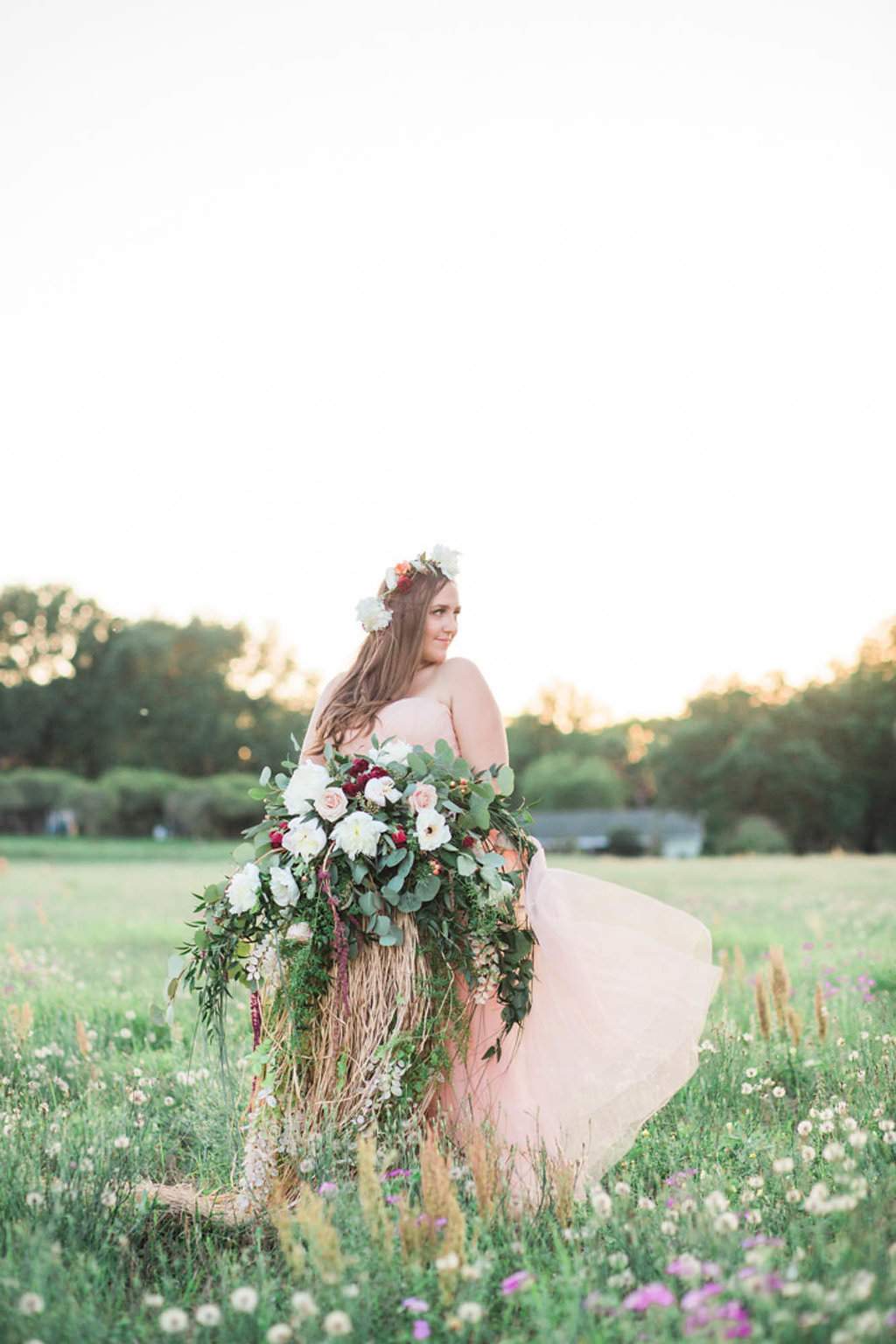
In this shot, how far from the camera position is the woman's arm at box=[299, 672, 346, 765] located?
562 centimetres

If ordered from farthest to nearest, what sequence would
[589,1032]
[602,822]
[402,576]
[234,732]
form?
[602,822] → [234,732] → [402,576] → [589,1032]

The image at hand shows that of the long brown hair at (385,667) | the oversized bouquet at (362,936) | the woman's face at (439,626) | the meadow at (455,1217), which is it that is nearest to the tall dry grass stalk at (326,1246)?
the meadow at (455,1217)

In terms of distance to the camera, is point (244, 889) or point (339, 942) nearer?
point (339, 942)

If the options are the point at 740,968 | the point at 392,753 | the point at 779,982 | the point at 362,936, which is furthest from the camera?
the point at 740,968

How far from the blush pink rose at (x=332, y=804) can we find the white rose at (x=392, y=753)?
0.31 metres

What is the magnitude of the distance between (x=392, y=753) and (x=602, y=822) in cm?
7358

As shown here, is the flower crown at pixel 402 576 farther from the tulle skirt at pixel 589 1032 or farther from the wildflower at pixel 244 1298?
the wildflower at pixel 244 1298

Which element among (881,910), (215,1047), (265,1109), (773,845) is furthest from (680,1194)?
(773,845)

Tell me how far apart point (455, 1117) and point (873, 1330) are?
2410 mm

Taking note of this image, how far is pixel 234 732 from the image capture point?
67.2 m

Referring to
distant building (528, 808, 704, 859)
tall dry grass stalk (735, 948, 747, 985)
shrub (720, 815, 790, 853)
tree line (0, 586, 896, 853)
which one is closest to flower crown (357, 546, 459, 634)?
tall dry grass stalk (735, 948, 747, 985)

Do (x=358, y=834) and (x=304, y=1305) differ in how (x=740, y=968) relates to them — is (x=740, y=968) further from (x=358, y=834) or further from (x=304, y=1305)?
(x=304, y=1305)

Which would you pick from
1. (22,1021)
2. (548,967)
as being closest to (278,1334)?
(548,967)

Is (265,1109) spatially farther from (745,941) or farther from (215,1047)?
(745,941)
